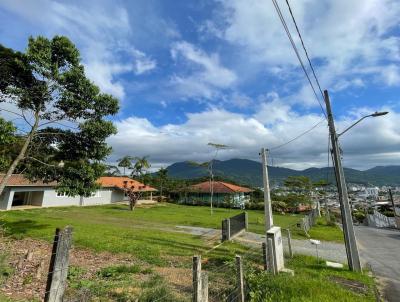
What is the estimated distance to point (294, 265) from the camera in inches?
436

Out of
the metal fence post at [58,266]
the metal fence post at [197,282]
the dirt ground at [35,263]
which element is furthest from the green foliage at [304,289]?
the dirt ground at [35,263]

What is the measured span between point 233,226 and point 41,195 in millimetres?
27053

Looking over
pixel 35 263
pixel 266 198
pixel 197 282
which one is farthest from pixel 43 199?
pixel 197 282

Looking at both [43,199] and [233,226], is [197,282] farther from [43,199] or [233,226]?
[43,199]

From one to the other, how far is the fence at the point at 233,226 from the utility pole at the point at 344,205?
21.2ft

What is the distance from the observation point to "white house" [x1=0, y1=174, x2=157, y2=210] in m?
29.0

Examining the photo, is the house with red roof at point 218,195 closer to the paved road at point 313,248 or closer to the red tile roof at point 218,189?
the red tile roof at point 218,189

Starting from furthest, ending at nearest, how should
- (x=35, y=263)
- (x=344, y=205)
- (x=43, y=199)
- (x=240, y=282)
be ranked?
(x=43, y=199) → (x=344, y=205) → (x=35, y=263) → (x=240, y=282)

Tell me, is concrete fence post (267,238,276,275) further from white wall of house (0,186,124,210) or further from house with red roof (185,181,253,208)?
house with red roof (185,181,253,208)

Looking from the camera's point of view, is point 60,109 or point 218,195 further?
point 218,195

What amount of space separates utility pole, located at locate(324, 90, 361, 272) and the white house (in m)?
20.0

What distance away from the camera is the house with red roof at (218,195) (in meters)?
48.3

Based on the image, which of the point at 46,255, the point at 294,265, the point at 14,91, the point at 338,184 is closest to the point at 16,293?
the point at 46,255

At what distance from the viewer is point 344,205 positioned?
11.8 meters
